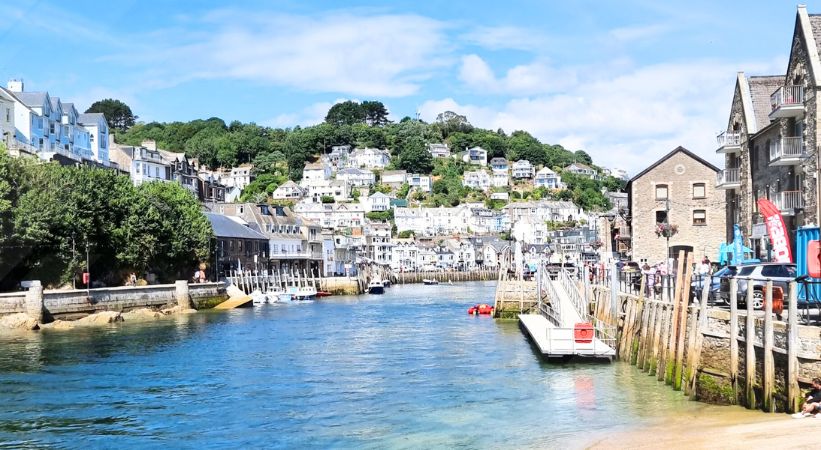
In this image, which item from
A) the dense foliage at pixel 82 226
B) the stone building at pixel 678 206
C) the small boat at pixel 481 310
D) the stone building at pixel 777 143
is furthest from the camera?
the small boat at pixel 481 310

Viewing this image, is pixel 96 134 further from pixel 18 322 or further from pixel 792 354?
pixel 792 354

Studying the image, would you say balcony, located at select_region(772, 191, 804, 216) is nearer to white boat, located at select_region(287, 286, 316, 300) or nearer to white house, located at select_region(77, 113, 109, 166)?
white boat, located at select_region(287, 286, 316, 300)

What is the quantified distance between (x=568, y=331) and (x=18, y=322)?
125 feet

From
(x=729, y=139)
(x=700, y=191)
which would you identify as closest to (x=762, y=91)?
(x=729, y=139)

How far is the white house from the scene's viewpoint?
4574 inches

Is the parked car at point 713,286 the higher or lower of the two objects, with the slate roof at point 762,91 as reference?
lower

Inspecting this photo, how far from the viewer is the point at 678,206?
67.0 meters

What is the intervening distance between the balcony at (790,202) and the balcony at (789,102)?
13.6 ft

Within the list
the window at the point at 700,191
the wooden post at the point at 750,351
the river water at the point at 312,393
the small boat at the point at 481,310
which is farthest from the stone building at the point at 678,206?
the wooden post at the point at 750,351

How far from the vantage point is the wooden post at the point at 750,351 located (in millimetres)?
21562

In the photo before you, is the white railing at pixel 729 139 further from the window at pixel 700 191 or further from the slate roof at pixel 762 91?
the window at pixel 700 191

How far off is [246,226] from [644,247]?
61690 mm

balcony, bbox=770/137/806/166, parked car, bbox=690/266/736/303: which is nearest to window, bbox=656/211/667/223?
balcony, bbox=770/137/806/166

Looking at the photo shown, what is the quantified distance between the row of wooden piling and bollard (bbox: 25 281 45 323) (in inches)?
1547
